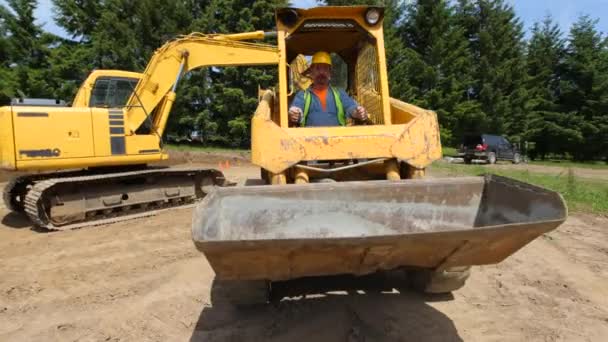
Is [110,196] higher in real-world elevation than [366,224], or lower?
lower

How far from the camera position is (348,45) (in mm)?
5008

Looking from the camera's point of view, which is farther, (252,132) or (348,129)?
(348,129)

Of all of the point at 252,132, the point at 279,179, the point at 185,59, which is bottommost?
the point at 279,179

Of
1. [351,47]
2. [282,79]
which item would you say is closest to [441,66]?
[351,47]

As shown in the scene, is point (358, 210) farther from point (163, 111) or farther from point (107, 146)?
point (163, 111)

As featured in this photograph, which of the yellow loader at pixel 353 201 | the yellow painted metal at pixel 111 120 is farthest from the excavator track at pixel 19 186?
the yellow loader at pixel 353 201

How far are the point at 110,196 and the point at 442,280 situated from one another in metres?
6.55

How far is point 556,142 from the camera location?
3209 centimetres

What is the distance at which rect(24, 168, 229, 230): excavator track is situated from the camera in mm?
7203

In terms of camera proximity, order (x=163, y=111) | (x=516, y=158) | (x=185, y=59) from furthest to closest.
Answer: (x=516, y=158)
(x=163, y=111)
(x=185, y=59)

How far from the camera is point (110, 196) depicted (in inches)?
315

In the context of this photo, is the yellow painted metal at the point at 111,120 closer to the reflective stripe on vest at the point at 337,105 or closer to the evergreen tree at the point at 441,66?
the reflective stripe on vest at the point at 337,105

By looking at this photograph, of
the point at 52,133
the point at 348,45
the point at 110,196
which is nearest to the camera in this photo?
the point at 348,45

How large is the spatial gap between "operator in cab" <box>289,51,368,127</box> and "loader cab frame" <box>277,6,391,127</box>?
200 millimetres
